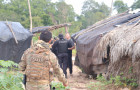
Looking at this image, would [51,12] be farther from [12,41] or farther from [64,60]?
[64,60]

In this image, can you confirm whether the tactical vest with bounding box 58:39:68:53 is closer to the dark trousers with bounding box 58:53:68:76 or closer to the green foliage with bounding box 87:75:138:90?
the dark trousers with bounding box 58:53:68:76

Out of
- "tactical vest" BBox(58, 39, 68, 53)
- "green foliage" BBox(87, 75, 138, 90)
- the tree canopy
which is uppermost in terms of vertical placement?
the tree canopy

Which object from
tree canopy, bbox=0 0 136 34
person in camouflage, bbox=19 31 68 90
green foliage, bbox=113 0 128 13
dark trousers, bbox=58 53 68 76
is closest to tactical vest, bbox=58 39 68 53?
dark trousers, bbox=58 53 68 76

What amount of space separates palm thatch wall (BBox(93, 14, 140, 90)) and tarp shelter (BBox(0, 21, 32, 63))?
4.12 meters

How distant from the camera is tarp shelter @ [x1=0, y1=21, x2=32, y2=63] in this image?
8.98m

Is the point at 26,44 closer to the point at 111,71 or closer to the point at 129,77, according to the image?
the point at 111,71

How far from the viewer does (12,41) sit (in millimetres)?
9266

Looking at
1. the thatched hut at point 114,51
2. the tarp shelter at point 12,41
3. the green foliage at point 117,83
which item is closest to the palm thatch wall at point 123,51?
the thatched hut at point 114,51

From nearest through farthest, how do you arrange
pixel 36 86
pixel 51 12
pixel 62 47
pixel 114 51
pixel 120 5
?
pixel 36 86
pixel 114 51
pixel 62 47
pixel 51 12
pixel 120 5

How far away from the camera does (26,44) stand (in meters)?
10.1

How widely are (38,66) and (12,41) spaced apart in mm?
6444

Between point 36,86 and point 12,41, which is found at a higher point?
point 12,41

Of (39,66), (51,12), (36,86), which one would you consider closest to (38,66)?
(39,66)

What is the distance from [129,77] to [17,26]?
20.8 feet
